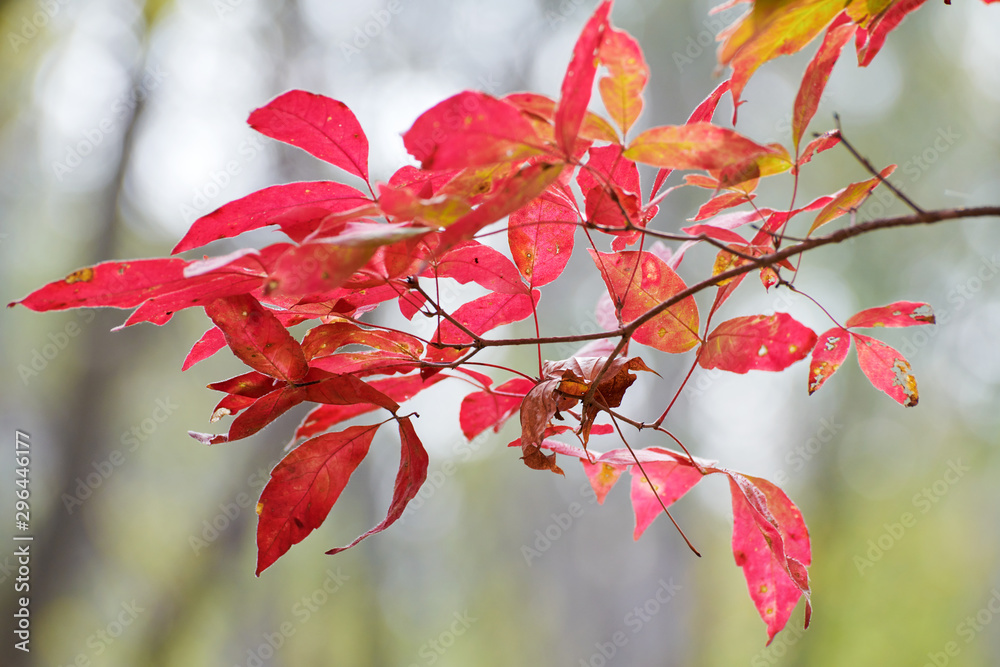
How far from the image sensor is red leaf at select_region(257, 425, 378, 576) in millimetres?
282

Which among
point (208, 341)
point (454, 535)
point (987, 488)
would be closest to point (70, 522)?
point (454, 535)

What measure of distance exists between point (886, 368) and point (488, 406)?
0.23 m

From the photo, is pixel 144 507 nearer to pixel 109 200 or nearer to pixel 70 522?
pixel 70 522

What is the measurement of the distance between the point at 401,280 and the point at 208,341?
11 cm

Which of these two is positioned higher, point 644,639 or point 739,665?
point 644,639

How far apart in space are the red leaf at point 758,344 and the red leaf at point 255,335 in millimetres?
205

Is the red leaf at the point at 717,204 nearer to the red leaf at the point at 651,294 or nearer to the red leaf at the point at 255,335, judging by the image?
the red leaf at the point at 651,294

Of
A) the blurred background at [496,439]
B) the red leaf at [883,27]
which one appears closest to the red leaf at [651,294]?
the red leaf at [883,27]

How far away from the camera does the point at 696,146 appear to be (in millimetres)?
215

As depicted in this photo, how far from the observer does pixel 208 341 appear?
1.01 feet

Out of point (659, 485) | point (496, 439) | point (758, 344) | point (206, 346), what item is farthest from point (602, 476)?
point (496, 439)

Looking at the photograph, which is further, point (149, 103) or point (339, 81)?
point (339, 81)

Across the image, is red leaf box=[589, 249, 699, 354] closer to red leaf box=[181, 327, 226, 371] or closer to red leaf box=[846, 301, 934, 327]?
red leaf box=[846, 301, 934, 327]

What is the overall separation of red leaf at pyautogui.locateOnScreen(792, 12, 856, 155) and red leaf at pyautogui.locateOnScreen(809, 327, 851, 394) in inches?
4.8
